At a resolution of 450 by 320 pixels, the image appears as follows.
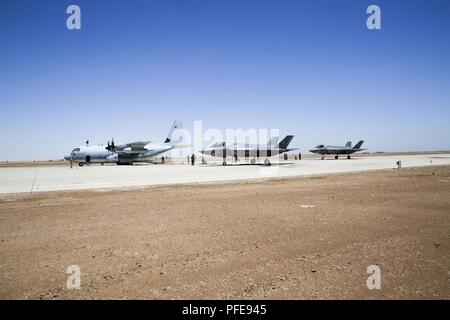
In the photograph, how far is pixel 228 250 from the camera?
632cm

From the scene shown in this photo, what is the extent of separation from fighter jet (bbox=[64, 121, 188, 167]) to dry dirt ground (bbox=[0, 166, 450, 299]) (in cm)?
4105

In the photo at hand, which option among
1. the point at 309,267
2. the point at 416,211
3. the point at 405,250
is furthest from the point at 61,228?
the point at 416,211

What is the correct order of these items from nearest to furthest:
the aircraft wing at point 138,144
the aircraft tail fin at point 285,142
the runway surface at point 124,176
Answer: the runway surface at point 124,176
the aircraft tail fin at point 285,142
the aircraft wing at point 138,144

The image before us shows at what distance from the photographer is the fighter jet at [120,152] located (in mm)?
49312

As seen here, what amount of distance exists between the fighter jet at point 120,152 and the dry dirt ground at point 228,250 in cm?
4105

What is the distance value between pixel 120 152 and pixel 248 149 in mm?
24200

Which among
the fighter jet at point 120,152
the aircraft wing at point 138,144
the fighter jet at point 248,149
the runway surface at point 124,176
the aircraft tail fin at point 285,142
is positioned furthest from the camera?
the aircraft wing at point 138,144

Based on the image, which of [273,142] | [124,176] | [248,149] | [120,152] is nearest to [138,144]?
[120,152]

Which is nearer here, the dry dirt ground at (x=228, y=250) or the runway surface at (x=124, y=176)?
the dry dirt ground at (x=228, y=250)

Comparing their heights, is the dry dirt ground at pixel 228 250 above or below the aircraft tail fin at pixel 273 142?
below

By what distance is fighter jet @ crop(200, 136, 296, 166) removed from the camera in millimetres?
47375

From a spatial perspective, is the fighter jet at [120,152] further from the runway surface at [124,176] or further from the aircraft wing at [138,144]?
the runway surface at [124,176]

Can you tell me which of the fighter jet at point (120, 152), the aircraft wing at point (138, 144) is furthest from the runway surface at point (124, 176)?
the aircraft wing at point (138, 144)
